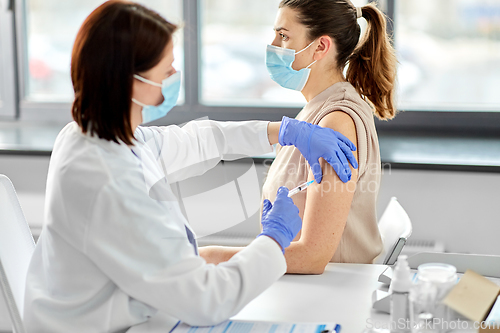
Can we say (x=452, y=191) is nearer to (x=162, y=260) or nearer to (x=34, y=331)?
(x=162, y=260)

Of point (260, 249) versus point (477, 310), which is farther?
point (260, 249)

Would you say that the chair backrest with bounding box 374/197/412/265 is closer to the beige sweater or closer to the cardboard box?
the beige sweater

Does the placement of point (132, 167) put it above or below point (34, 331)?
above

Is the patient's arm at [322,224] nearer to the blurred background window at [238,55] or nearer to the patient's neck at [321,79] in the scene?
the patient's neck at [321,79]

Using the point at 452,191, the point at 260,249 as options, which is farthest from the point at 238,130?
the point at 452,191

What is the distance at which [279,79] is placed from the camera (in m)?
1.59

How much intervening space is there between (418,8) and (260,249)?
70.5 inches

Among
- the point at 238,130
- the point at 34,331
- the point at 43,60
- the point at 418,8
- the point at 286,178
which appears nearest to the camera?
the point at 34,331

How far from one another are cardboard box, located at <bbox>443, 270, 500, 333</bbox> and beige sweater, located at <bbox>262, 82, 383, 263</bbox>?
446mm

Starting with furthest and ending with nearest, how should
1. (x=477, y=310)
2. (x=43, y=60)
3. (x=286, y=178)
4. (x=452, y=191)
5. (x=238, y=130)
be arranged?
(x=43, y=60) → (x=452, y=191) → (x=238, y=130) → (x=286, y=178) → (x=477, y=310)

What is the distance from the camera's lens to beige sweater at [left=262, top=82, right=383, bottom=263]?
1.37m

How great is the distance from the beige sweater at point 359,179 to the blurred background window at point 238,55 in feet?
3.91

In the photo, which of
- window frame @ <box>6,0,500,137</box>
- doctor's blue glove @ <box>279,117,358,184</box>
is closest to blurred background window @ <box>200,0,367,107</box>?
window frame @ <box>6,0,500,137</box>

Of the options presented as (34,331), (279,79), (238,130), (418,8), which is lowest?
(34,331)
